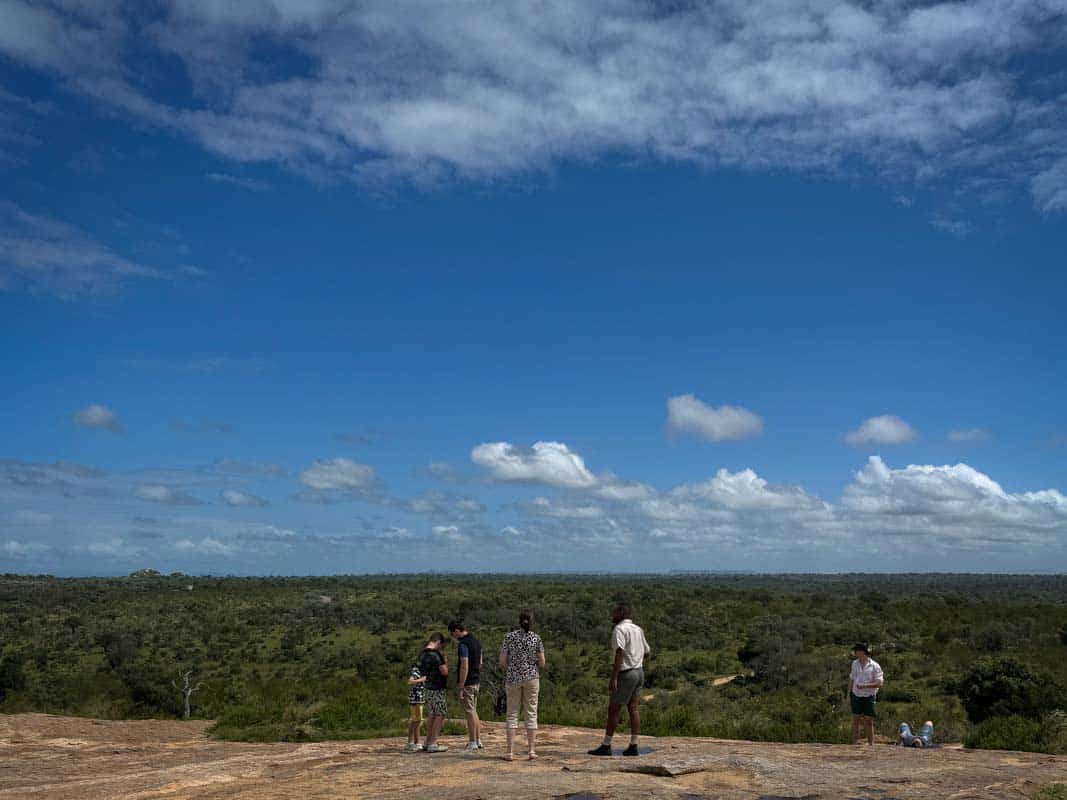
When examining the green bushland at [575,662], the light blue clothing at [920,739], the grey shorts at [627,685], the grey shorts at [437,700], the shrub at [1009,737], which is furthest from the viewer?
the green bushland at [575,662]

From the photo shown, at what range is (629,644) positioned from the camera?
35.6 feet

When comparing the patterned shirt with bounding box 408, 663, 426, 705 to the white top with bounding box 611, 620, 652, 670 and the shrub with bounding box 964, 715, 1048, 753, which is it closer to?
the white top with bounding box 611, 620, 652, 670

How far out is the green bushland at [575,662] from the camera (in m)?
17.4

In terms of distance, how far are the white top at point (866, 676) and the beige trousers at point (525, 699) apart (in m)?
4.99

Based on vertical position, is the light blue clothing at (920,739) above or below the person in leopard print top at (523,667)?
below

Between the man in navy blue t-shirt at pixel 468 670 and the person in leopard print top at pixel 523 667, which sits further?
the man in navy blue t-shirt at pixel 468 670

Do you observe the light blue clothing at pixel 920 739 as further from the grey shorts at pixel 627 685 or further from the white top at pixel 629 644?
the white top at pixel 629 644

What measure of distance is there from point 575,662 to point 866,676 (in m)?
20.9

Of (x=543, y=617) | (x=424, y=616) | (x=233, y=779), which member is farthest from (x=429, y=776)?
(x=424, y=616)

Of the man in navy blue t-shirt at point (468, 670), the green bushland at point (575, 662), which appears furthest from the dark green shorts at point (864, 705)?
the man in navy blue t-shirt at point (468, 670)

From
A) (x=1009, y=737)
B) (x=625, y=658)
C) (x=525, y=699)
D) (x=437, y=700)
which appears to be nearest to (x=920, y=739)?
(x=1009, y=737)

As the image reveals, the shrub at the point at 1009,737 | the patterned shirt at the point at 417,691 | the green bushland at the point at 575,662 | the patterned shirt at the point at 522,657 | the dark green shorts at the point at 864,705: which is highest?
the patterned shirt at the point at 522,657

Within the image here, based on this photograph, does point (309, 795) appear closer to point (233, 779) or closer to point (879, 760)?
point (233, 779)

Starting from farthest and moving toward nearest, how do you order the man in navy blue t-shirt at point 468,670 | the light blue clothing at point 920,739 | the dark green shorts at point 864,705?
1. the light blue clothing at point 920,739
2. the dark green shorts at point 864,705
3. the man in navy blue t-shirt at point 468,670
